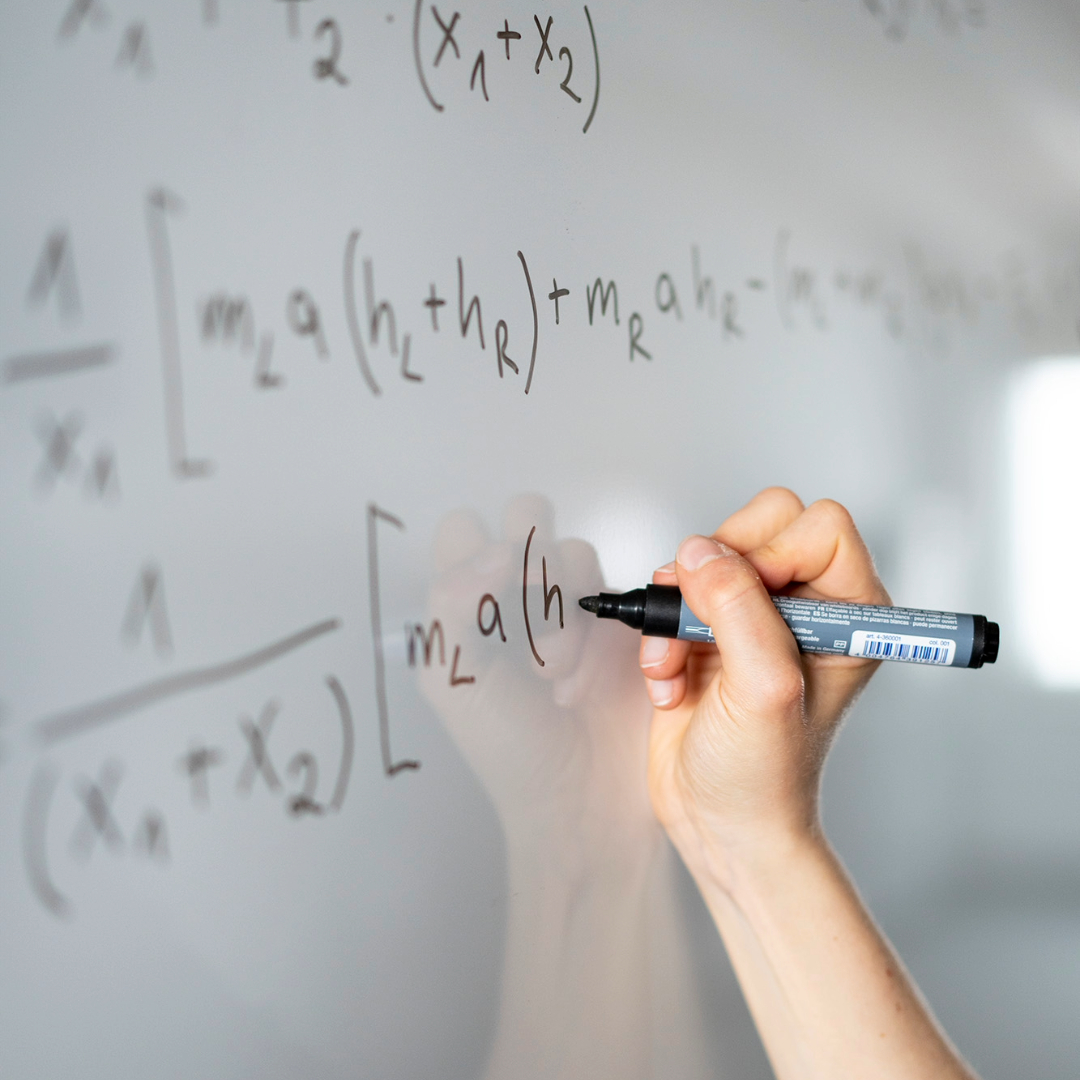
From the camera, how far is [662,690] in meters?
0.48

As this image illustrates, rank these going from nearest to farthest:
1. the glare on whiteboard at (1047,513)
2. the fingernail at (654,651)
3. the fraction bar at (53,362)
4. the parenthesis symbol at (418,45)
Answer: the fraction bar at (53,362)
the parenthesis symbol at (418,45)
the fingernail at (654,651)
the glare on whiteboard at (1047,513)

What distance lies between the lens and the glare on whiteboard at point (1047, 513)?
0.67m

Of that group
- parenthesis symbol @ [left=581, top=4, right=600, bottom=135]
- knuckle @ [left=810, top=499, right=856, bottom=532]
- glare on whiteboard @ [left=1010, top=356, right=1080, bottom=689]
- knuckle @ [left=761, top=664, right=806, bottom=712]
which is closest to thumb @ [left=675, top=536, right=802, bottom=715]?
knuckle @ [left=761, top=664, right=806, bottom=712]

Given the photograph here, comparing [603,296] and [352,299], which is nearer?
[352,299]

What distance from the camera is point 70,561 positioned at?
265mm

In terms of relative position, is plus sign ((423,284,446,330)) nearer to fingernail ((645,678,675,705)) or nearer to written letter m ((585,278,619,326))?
written letter m ((585,278,619,326))

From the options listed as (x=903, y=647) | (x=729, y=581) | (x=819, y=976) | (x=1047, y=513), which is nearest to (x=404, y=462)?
(x=729, y=581)

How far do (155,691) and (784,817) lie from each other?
356 millimetres

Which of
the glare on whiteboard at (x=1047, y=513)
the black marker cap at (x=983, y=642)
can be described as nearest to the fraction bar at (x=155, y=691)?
the black marker cap at (x=983, y=642)

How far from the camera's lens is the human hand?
15.9 inches

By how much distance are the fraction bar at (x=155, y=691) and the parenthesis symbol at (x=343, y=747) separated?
0.03 metres

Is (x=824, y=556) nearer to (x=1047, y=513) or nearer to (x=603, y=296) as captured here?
(x=603, y=296)

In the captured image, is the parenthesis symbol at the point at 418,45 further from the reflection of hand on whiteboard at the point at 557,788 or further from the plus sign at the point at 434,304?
the reflection of hand on whiteboard at the point at 557,788

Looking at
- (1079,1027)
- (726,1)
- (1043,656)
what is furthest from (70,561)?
(1079,1027)
